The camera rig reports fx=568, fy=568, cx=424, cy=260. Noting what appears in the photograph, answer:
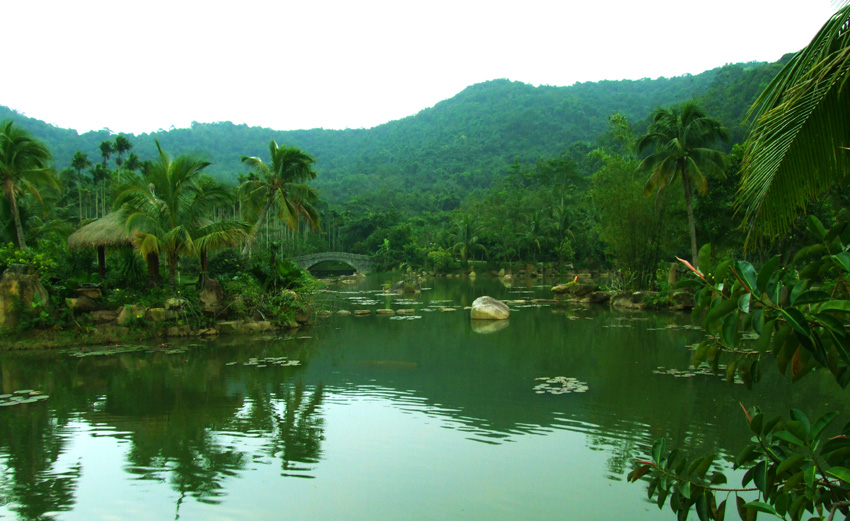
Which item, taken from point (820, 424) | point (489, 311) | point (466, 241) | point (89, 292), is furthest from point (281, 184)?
point (466, 241)

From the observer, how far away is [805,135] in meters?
3.32

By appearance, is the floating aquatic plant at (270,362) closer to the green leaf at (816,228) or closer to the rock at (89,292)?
the rock at (89,292)

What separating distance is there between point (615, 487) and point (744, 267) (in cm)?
452

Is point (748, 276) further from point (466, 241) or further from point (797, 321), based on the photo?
point (466, 241)

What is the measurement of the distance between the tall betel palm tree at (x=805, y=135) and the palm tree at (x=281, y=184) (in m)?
20.6

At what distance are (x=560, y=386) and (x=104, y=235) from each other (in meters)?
13.4

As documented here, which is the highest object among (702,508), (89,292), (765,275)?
(765,275)

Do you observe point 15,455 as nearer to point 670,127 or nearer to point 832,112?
point 832,112

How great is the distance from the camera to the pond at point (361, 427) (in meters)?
5.84

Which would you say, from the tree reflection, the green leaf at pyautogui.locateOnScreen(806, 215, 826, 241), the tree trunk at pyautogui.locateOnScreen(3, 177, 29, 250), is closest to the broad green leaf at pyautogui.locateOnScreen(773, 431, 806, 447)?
the green leaf at pyautogui.locateOnScreen(806, 215, 826, 241)

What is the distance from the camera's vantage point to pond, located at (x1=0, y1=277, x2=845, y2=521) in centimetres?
584

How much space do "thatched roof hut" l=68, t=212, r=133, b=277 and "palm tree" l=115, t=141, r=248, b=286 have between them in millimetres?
378

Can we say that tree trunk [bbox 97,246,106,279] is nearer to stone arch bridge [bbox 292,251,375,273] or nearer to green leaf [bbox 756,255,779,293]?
green leaf [bbox 756,255,779,293]

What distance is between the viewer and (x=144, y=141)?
310ft
